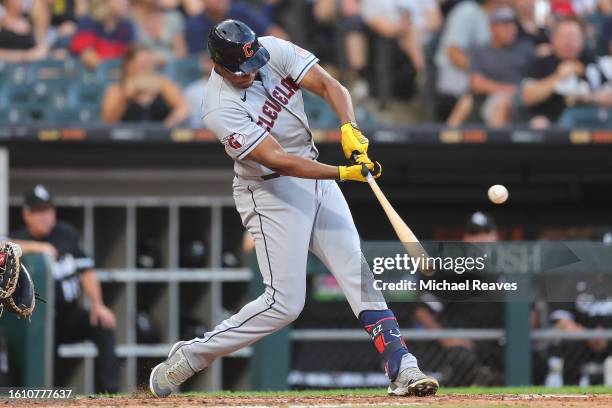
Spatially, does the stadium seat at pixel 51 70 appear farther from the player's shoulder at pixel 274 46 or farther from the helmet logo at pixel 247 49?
the helmet logo at pixel 247 49

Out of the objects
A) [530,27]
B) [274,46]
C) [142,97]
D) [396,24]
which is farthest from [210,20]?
[274,46]

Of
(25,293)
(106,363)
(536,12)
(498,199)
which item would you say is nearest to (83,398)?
(25,293)

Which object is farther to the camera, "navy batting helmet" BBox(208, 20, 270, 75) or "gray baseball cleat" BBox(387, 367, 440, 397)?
"gray baseball cleat" BBox(387, 367, 440, 397)

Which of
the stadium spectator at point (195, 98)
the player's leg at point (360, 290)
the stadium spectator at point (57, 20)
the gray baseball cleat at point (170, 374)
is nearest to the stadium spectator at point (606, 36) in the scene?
the stadium spectator at point (195, 98)

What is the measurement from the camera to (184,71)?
10172 millimetres

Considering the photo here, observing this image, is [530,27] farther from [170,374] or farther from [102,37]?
[170,374]

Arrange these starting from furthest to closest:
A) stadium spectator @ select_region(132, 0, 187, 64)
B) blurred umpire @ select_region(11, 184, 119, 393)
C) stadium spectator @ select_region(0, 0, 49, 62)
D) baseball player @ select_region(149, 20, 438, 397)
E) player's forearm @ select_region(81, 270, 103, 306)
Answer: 1. stadium spectator @ select_region(132, 0, 187, 64)
2. stadium spectator @ select_region(0, 0, 49, 62)
3. player's forearm @ select_region(81, 270, 103, 306)
4. blurred umpire @ select_region(11, 184, 119, 393)
5. baseball player @ select_region(149, 20, 438, 397)

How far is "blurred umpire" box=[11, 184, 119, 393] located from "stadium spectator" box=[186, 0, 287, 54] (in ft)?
6.99

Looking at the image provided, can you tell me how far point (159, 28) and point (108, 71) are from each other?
555 mm

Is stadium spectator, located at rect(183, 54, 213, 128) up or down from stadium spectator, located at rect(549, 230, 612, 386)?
up

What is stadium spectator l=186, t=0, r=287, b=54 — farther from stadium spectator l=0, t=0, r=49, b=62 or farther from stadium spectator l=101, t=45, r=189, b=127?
stadium spectator l=0, t=0, r=49, b=62

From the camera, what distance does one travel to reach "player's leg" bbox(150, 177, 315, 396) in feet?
18.0

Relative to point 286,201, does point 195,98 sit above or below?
above

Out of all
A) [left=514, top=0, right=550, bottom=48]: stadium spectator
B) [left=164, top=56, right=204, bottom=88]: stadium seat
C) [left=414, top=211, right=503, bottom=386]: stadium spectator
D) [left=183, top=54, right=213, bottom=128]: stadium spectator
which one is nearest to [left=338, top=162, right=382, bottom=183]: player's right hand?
[left=414, top=211, right=503, bottom=386]: stadium spectator
